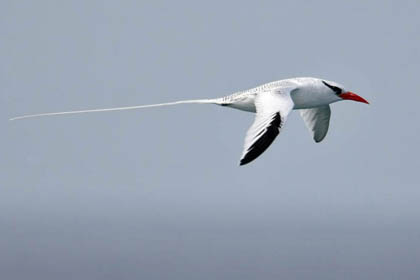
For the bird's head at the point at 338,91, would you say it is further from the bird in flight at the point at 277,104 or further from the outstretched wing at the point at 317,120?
the outstretched wing at the point at 317,120

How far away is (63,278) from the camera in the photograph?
108 meters

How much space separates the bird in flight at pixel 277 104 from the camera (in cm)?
2861

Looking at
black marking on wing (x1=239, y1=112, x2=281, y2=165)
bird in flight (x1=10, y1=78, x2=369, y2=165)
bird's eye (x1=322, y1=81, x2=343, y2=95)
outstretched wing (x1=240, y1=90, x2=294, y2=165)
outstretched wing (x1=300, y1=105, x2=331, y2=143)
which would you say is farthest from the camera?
outstretched wing (x1=300, y1=105, x2=331, y2=143)

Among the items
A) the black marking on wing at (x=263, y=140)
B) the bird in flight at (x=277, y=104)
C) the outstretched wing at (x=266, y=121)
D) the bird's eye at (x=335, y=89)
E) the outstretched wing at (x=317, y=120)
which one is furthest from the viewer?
the outstretched wing at (x=317, y=120)

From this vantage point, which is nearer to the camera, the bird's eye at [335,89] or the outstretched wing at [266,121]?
the outstretched wing at [266,121]

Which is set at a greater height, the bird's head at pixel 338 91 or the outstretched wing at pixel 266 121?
the bird's head at pixel 338 91

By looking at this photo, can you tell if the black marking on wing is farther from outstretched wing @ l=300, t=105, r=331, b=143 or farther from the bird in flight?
outstretched wing @ l=300, t=105, r=331, b=143

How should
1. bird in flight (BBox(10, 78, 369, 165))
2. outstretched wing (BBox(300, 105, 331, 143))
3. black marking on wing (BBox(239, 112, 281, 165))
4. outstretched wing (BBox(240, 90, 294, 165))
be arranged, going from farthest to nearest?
outstretched wing (BBox(300, 105, 331, 143)) < bird in flight (BBox(10, 78, 369, 165)) < outstretched wing (BBox(240, 90, 294, 165)) < black marking on wing (BBox(239, 112, 281, 165))

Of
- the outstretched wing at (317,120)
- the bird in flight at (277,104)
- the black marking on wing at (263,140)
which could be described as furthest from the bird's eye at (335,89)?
the black marking on wing at (263,140)

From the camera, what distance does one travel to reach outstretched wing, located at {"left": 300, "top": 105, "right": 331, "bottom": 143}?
39594 millimetres

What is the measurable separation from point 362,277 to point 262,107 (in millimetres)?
84295

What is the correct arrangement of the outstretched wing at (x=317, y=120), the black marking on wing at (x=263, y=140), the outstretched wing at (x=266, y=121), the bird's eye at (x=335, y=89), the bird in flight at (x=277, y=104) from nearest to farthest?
the black marking on wing at (x=263, y=140)
the outstretched wing at (x=266, y=121)
the bird in flight at (x=277, y=104)
the bird's eye at (x=335, y=89)
the outstretched wing at (x=317, y=120)

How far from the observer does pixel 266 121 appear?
29703 mm

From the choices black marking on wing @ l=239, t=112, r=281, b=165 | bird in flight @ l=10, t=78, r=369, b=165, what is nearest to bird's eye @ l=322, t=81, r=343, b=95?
bird in flight @ l=10, t=78, r=369, b=165
